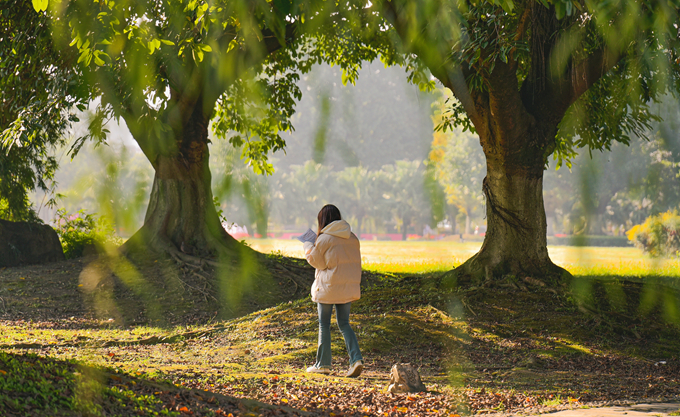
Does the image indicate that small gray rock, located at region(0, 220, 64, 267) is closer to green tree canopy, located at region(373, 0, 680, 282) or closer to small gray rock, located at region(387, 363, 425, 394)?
green tree canopy, located at region(373, 0, 680, 282)

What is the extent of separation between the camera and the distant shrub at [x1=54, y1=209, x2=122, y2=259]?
49.8 feet

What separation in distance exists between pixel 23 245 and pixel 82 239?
1.53 metres

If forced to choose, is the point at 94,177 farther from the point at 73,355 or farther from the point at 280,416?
the point at 280,416

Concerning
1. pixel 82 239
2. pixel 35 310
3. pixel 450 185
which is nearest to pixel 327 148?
pixel 450 185

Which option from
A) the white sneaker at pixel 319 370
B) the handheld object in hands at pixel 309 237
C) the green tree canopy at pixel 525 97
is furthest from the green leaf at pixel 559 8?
the green tree canopy at pixel 525 97

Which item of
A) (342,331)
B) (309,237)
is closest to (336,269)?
(309,237)

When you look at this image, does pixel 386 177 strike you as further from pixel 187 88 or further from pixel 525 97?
pixel 525 97

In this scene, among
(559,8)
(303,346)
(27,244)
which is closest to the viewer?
(559,8)

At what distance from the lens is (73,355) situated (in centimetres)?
714

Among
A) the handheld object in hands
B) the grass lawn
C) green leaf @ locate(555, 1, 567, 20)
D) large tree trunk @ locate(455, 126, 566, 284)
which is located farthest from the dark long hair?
large tree trunk @ locate(455, 126, 566, 284)

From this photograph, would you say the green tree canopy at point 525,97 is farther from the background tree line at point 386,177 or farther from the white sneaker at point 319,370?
the background tree line at point 386,177

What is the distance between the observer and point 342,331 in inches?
236

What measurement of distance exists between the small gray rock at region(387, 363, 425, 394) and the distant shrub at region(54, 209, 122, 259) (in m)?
11.7

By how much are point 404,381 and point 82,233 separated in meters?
12.7
